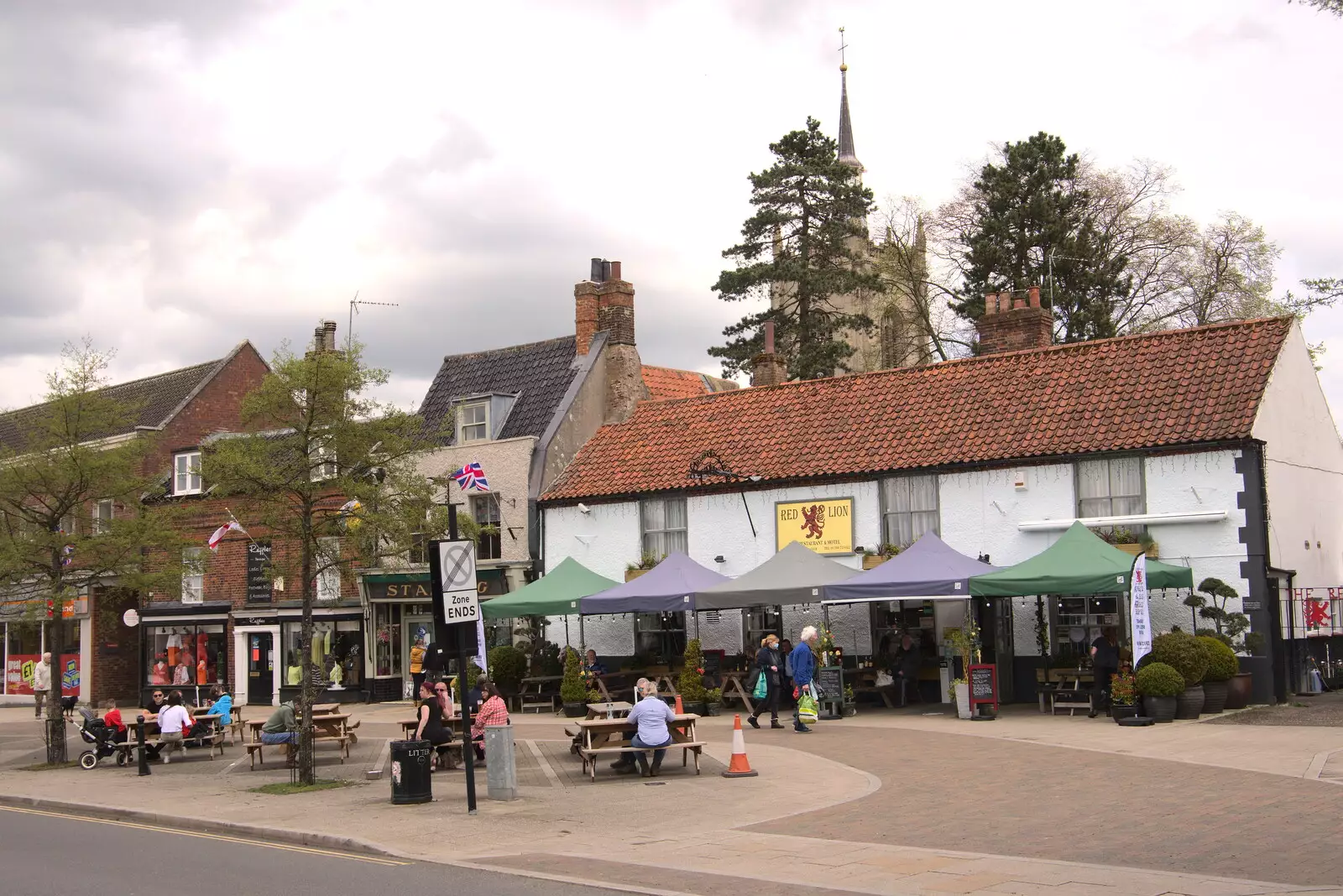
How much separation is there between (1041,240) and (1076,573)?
1046 inches

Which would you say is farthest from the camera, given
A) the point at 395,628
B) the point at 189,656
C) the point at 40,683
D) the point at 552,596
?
the point at 189,656

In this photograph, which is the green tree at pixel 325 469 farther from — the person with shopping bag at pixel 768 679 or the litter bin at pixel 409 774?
the person with shopping bag at pixel 768 679

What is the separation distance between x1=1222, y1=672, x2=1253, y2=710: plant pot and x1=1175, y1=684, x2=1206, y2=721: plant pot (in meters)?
1.31

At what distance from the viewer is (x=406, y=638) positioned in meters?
36.5

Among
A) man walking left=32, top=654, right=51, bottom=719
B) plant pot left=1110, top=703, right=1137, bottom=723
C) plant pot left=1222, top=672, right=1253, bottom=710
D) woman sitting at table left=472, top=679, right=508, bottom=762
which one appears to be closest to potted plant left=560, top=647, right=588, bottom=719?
woman sitting at table left=472, top=679, right=508, bottom=762

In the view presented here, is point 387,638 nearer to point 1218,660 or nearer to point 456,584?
point 456,584

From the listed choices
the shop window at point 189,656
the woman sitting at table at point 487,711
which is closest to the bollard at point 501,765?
the woman sitting at table at point 487,711

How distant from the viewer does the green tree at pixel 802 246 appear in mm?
46906

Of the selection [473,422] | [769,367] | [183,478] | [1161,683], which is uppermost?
[769,367]

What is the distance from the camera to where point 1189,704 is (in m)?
21.4

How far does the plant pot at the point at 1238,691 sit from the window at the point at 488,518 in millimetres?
17940

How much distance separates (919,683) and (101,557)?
52.4ft

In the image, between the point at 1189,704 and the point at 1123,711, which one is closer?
the point at 1123,711

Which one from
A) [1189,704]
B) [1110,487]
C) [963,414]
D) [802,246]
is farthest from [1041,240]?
[1189,704]
